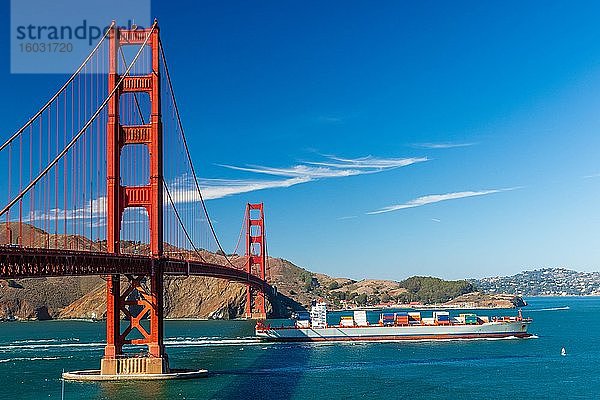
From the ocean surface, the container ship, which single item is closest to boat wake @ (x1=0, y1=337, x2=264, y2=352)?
the ocean surface

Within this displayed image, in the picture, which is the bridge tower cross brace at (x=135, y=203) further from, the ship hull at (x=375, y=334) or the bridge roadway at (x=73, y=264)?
the ship hull at (x=375, y=334)

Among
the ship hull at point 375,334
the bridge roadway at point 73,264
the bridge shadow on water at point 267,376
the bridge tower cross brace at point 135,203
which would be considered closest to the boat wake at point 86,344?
the ship hull at point 375,334

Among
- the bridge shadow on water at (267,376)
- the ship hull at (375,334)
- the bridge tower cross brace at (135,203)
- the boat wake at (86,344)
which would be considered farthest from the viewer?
the ship hull at (375,334)

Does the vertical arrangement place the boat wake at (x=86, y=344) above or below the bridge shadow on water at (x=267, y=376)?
above

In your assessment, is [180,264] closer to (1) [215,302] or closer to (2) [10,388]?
(2) [10,388]

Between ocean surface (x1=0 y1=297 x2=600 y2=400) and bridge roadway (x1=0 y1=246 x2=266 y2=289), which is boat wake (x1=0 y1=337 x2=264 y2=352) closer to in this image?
ocean surface (x1=0 y1=297 x2=600 y2=400)

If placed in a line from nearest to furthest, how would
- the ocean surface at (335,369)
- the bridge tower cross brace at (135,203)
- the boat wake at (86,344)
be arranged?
the ocean surface at (335,369) → the bridge tower cross brace at (135,203) → the boat wake at (86,344)

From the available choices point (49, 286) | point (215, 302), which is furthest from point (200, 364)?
point (49, 286)

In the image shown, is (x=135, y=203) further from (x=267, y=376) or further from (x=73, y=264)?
(x=73, y=264)
